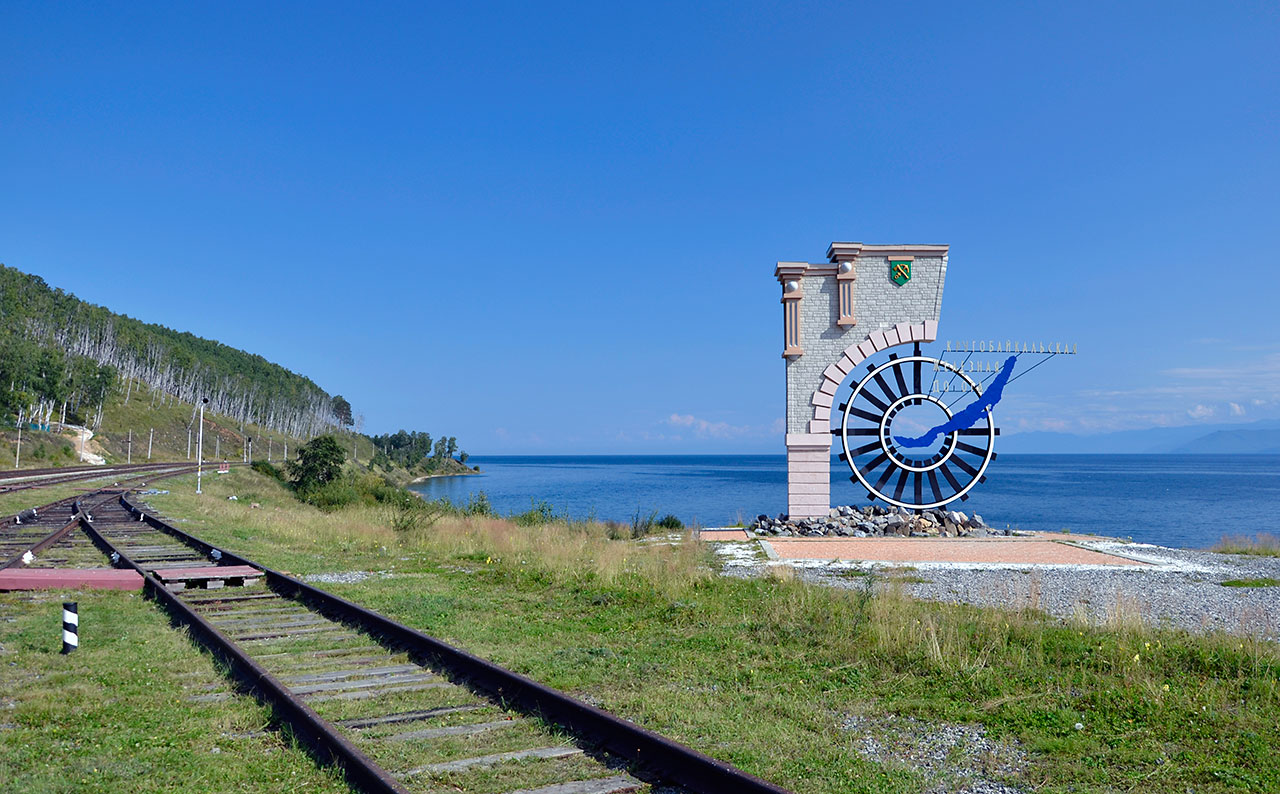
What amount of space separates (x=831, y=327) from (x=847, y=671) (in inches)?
666

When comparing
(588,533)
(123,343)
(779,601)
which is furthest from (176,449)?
(779,601)

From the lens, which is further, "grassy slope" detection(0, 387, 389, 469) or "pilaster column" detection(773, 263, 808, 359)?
"grassy slope" detection(0, 387, 389, 469)

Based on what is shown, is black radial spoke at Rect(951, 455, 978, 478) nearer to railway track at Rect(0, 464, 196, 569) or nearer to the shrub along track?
the shrub along track

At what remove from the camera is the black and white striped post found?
7.28m

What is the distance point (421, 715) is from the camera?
5.55 m

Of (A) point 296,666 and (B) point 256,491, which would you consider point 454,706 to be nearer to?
(A) point 296,666

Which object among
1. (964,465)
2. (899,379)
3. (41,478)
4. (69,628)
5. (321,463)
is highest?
(899,379)

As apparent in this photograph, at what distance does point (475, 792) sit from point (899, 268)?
68.3 feet

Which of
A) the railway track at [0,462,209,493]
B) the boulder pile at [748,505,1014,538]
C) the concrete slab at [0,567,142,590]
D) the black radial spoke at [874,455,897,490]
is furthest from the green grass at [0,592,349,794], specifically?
the railway track at [0,462,209,493]

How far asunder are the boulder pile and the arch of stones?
0.61m

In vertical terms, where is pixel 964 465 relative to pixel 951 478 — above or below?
above

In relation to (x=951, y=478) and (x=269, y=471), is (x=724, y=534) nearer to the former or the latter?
(x=951, y=478)

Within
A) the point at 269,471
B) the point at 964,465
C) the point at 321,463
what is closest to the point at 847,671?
the point at 964,465

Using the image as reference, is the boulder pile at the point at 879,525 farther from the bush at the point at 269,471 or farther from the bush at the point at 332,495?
the bush at the point at 269,471
